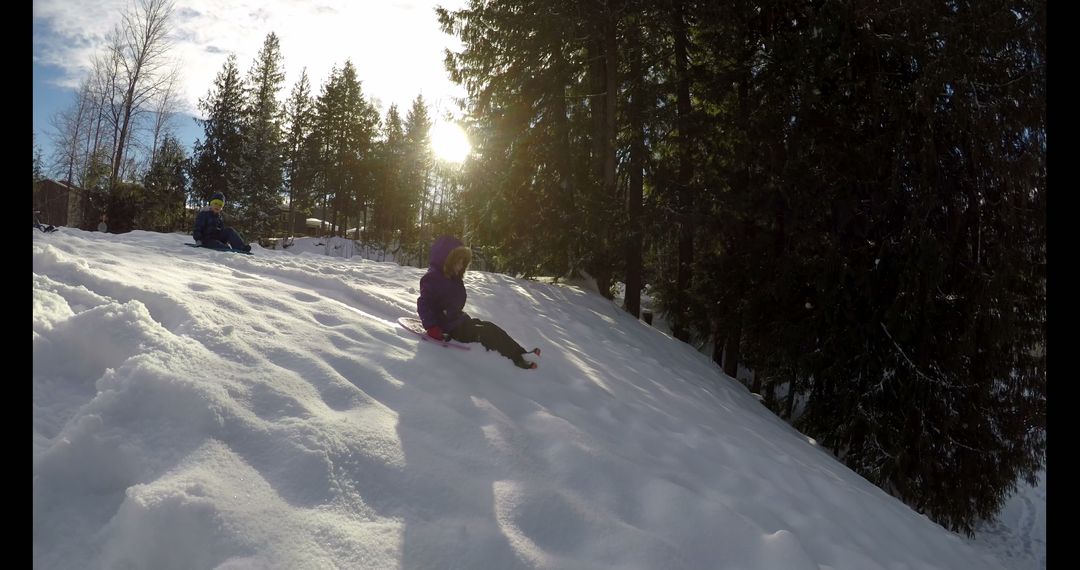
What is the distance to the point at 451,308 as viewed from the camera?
17.3ft

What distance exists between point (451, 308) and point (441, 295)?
0.17m

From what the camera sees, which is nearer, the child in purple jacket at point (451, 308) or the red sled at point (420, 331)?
the red sled at point (420, 331)

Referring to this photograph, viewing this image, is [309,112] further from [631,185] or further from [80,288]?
[80,288]

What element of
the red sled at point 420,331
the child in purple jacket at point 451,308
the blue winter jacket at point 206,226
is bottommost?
the red sled at point 420,331

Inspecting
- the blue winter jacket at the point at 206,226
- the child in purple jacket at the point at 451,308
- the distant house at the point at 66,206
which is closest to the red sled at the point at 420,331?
the child in purple jacket at the point at 451,308

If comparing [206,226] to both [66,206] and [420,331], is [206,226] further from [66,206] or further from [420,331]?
[66,206]

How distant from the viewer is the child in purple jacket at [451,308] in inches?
202

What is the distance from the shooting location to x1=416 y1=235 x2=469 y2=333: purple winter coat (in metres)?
5.18

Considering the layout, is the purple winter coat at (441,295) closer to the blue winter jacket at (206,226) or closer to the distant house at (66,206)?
the blue winter jacket at (206,226)

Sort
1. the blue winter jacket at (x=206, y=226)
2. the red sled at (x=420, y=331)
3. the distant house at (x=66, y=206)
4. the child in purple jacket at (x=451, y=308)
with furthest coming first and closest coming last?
1. the distant house at (x=66, y=206)
2. the blue winter jacket at (x=206, y=226)
3. the child in purple jacket at (x=451, y=308)
4. the red sled at (x=420, y=331)

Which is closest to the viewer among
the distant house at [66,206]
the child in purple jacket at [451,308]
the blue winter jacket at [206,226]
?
the child in purple jacket at [451,308]

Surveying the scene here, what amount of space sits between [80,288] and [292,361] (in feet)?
5.51

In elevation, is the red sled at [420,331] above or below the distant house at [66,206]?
below
